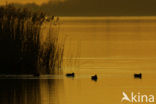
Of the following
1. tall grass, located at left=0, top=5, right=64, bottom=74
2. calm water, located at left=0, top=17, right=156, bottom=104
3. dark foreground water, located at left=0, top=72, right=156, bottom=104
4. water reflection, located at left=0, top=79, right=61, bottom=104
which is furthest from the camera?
tall grass, located at left=0, top=5, right=64, bottom=74

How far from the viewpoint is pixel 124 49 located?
116 feet

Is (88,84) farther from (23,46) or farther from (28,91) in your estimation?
(23,46)

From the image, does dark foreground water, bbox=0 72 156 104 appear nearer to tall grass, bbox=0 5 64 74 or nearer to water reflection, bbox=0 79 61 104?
water reflection, bbox=0 79 61 104

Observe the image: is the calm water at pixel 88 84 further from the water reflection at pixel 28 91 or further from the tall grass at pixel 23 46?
the tall grass at pixel 23 46

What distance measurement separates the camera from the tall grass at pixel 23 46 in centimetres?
2306

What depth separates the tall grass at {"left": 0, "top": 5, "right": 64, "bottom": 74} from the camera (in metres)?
23.1

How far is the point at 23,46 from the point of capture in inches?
917

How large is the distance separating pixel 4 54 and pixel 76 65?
393 centimetres

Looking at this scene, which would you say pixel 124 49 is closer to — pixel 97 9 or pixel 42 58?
pixel 42 58

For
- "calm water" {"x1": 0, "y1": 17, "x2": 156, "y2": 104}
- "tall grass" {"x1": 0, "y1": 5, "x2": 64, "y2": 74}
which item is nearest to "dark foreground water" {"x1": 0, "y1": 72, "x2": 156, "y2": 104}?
"calm water" {"x1": 0, "y1": 17, "x2": 156, "y2": 104}

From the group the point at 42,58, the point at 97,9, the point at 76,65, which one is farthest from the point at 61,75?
the point at 97,9

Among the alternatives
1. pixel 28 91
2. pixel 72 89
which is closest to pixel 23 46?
pixel 72 89

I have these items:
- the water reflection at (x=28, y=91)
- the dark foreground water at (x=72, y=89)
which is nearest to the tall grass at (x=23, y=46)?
the dark foreground water at (x=72, y=89)

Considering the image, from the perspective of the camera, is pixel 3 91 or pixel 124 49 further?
pixel 124 49
